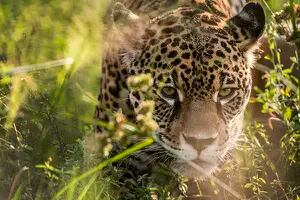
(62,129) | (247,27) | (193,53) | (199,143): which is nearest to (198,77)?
(193,53)

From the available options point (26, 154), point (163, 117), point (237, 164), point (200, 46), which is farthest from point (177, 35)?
point (26, 154)

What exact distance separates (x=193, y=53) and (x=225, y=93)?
0.30m

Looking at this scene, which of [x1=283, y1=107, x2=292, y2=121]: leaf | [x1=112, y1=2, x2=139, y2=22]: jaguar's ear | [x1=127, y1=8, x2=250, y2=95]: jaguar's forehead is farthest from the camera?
[x1=112, y1=2, x2=139, y2=22]: jaguar's ear

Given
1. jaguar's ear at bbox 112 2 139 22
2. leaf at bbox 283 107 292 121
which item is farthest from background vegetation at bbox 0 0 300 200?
leaf at bbox 283 107 292 121

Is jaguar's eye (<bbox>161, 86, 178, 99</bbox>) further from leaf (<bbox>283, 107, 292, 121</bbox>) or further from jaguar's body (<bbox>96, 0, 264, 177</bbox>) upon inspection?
leaf (<bbox>283, 107, 292, 121</bbox>)

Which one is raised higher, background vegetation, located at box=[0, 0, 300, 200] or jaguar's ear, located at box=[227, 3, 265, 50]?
jaguar's ear, located at box=[227, 3, 265, 50]

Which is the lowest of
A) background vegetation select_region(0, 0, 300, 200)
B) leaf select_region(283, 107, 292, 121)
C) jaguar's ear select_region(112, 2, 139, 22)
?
background vegetation select_region(0, 0, 300, 200)

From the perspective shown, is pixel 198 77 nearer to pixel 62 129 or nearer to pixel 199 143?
pixel 199 143

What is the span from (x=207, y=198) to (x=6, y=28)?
66.0 inches

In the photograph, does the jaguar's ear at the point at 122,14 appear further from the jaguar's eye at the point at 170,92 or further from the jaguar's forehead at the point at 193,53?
the jaguar's eye at the point at 170,92

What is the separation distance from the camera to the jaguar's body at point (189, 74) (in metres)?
4.62

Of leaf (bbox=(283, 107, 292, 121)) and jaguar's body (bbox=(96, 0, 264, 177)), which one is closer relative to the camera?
leaf (bbox=(283, 107, 292, 121))

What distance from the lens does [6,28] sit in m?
5.07

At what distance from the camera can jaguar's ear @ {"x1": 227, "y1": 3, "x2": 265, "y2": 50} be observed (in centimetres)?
498
